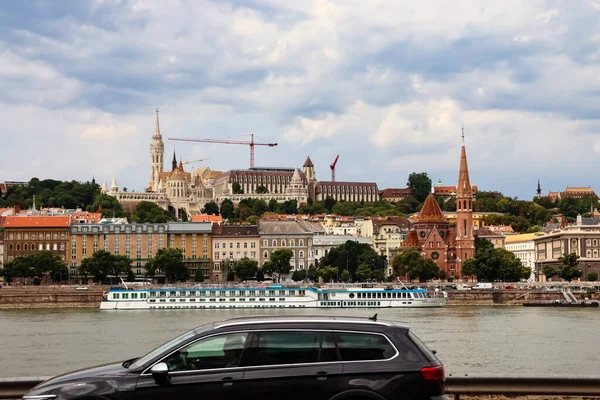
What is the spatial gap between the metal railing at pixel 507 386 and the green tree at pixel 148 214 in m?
107

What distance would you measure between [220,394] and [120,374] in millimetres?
841

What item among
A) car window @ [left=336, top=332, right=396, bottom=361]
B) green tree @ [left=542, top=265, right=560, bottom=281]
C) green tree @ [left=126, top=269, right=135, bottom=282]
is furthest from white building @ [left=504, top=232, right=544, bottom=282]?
car window @ [left=336, top=332, right=396, bottom=361]

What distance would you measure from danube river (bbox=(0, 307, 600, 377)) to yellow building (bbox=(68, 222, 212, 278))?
151 ft

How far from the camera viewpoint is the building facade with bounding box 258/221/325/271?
10350 centimetres

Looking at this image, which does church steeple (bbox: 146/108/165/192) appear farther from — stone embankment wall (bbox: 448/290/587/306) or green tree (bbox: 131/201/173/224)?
stone embankment wall (bbox: 448/290/587/306)

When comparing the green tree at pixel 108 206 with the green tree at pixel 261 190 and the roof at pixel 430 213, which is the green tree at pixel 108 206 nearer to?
the green tree at pixel 261 190

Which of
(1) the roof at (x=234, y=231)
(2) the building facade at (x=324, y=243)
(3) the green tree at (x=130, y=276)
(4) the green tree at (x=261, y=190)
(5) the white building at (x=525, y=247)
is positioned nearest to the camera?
(3) the green tree at (x=130, y=276)

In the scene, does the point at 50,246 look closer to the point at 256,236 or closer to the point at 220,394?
the point at 256,236

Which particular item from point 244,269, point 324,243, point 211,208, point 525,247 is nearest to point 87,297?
point 244,269

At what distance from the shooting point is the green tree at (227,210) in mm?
148875

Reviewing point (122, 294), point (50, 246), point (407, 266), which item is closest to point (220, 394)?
point (122, 294)

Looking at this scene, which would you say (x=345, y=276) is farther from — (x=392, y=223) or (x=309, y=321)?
(x=309, y=321)

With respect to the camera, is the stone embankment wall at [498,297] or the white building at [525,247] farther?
the white building at [525,247]

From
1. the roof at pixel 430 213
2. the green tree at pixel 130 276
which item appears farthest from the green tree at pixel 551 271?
the green tree at pixel 130 276
